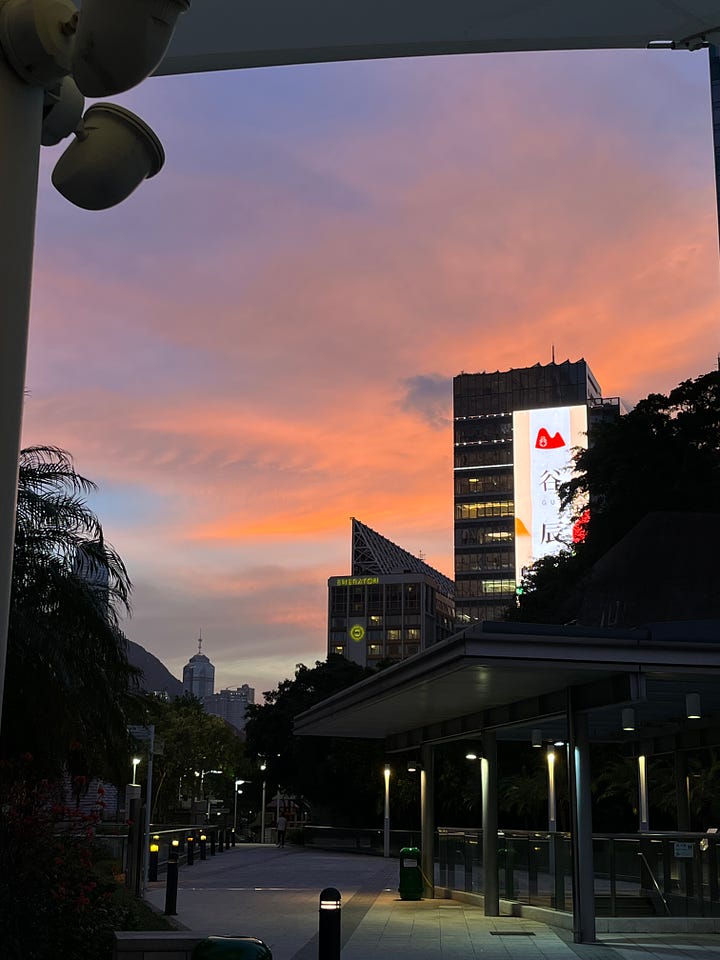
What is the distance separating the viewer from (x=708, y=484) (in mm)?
57312

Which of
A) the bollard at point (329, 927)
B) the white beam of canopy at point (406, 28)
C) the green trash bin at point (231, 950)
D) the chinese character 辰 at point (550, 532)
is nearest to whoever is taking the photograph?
the green trash bin at point (231, 950)

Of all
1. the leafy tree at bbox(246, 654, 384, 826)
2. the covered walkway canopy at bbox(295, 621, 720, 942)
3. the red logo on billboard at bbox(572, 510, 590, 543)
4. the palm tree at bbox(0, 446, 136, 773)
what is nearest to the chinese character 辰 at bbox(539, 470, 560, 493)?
the red logo on billboard at bbox(572, 510, 590, 543)

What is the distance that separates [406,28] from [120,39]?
9.15 metres

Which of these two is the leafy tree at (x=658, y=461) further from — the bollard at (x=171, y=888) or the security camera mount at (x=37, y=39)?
the security camera mount at (x=37, y=39)

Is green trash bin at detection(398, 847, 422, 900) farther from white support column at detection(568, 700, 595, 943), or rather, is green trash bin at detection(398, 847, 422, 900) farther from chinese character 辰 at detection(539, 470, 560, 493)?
chinese character 辰 at detection(539, 470, 560, 493)

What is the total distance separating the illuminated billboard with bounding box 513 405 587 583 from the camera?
5487 inches

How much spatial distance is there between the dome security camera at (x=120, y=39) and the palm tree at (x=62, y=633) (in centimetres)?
1203

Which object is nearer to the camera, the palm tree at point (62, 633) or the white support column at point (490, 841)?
the palm tree at point (62, 633)

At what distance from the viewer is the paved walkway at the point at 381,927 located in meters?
15.1

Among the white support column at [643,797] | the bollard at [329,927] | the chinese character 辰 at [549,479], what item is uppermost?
the chinese character 辰 at [549,479]

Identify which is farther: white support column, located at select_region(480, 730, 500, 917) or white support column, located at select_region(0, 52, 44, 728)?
white support column, located at select_region(480, 730, 500, 917)

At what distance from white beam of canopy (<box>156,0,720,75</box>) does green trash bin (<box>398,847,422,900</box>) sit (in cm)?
1644

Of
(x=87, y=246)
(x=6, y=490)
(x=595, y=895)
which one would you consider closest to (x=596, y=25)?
(x=6, y=490)

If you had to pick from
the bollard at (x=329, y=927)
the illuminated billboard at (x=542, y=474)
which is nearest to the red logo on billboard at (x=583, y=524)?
the illuminated billboard at (x=542, y=474)
